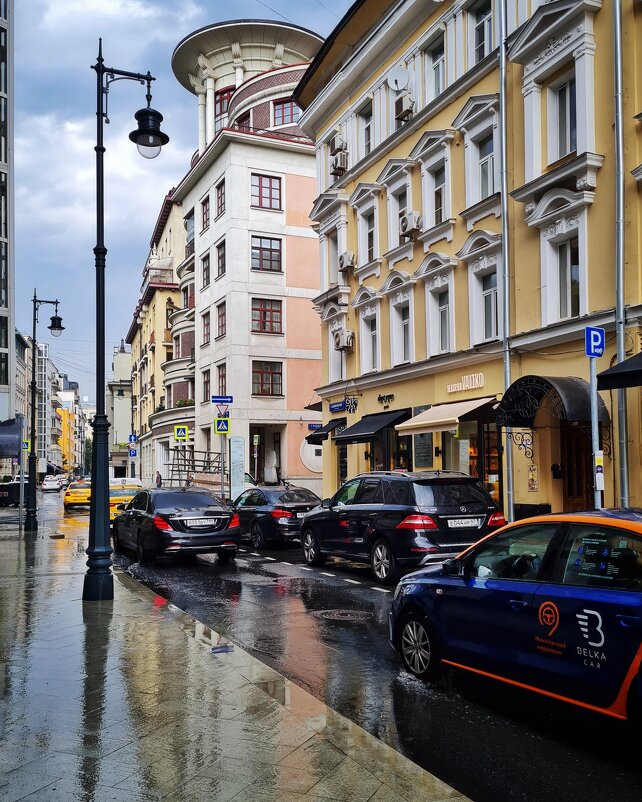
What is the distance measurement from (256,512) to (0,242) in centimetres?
1479

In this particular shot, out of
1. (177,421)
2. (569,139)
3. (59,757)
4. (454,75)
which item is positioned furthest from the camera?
(177,421)

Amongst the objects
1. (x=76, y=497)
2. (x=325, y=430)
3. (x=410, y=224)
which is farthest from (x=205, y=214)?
(x=410, y=224)

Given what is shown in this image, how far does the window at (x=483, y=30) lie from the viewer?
2006 cm

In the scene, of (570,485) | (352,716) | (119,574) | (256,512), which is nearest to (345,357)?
(256,512)

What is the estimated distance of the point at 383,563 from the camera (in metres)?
13.0

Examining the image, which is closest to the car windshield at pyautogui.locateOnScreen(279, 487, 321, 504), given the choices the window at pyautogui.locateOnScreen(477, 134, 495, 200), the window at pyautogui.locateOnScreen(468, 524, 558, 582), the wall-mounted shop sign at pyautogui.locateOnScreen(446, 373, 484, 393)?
the wall-mounted shop sign at pyautogui.locateOnScreen(446, 373, 484, 393)

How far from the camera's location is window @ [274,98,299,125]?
45.4m

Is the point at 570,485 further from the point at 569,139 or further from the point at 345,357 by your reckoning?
the point at 345,357

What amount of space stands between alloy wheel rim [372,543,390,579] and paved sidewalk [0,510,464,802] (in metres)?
4.66

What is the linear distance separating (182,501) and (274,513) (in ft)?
10.4

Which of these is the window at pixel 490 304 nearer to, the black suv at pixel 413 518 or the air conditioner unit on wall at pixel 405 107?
the air conditioner unit on wall at pixel 405 107

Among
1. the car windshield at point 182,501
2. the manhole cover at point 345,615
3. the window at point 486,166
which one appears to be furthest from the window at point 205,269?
Answer: the manhole cover at point 345,615

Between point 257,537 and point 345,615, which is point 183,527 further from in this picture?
point 345,615

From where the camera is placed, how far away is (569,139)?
17344 millimetres
